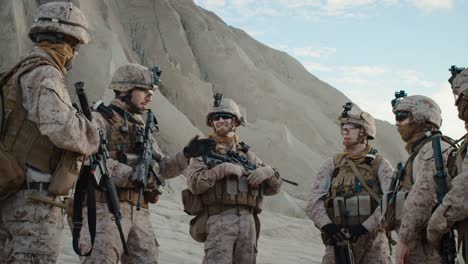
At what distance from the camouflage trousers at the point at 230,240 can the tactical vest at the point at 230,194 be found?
0.11m

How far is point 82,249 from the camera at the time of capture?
4.92 m

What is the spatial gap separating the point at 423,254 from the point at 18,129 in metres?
2.81

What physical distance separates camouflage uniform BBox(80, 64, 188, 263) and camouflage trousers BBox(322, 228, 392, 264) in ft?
5.03

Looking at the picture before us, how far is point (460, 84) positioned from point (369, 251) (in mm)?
1892

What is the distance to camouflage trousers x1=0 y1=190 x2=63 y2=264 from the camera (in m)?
3.71

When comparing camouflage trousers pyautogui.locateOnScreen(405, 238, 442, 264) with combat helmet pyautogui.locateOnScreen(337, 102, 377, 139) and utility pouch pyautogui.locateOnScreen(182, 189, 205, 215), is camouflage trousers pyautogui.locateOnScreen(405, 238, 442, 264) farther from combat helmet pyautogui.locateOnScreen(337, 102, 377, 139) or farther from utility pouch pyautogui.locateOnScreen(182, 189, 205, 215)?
utility pouch pyautogui.locateOnScreen(182, 189, 205, 215)

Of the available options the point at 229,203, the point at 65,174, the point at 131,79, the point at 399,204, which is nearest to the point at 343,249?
the point at 399,204

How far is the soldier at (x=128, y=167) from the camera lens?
489 centimetres

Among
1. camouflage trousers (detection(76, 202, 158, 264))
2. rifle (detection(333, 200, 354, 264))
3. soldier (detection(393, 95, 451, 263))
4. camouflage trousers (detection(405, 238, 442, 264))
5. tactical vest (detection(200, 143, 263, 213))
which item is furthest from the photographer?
tactical vest (detection(200, 143, 263, 213))

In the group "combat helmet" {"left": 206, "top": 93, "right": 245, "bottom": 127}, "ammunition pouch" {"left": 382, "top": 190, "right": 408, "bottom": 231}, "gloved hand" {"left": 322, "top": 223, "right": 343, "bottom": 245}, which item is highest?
"combat helmet" {"left": 206, "top": 93, "right": 245, "bottom": 127}

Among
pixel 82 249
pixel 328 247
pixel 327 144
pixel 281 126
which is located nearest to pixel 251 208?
pixel 328 247

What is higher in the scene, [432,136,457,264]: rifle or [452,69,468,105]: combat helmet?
[452,69,468,105]: combat helmet

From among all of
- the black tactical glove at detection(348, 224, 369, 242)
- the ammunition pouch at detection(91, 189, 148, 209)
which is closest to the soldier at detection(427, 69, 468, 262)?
the black tactical glove at detection(348, 224, 369, 242)

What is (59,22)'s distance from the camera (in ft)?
13.6
